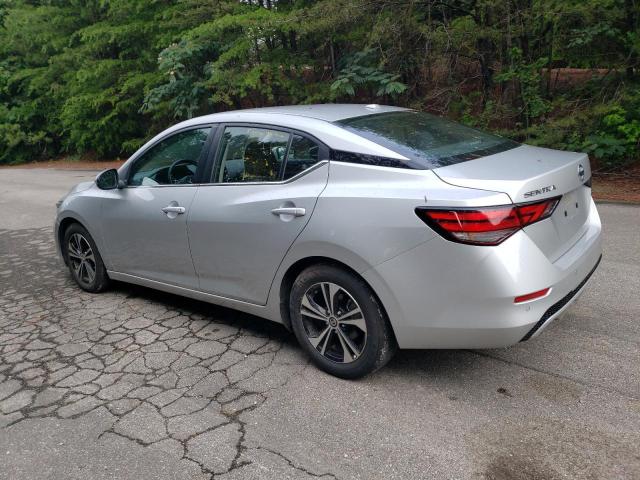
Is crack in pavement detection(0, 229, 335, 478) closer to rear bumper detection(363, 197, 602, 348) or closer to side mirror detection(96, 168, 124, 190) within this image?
rear bumper detection(363, 197, 602, 348)

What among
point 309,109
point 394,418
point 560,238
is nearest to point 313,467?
point 394,418

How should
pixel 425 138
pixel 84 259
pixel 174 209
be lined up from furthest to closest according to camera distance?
pixel 84 259 → pixel 174 209 → pixel 425 138

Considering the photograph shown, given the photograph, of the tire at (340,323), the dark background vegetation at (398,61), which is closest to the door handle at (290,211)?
the tire at (340,323)

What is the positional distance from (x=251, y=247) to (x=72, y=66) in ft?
75.3

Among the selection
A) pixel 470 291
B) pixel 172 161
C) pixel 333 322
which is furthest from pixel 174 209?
pixel 470 291

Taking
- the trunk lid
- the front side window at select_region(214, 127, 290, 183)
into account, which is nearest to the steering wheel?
the front side window at select_region(214, 127, 290, 183)

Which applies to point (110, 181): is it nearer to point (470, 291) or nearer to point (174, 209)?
point (174, 209)

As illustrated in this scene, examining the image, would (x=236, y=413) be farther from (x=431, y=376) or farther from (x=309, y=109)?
(x=309, y=109)

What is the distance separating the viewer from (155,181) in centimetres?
455

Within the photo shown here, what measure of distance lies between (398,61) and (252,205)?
29.4 ft

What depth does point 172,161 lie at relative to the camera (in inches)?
177

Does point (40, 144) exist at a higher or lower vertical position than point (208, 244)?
lower

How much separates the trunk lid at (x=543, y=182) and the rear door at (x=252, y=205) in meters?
0.88

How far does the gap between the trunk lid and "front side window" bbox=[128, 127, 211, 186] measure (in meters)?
2.00
